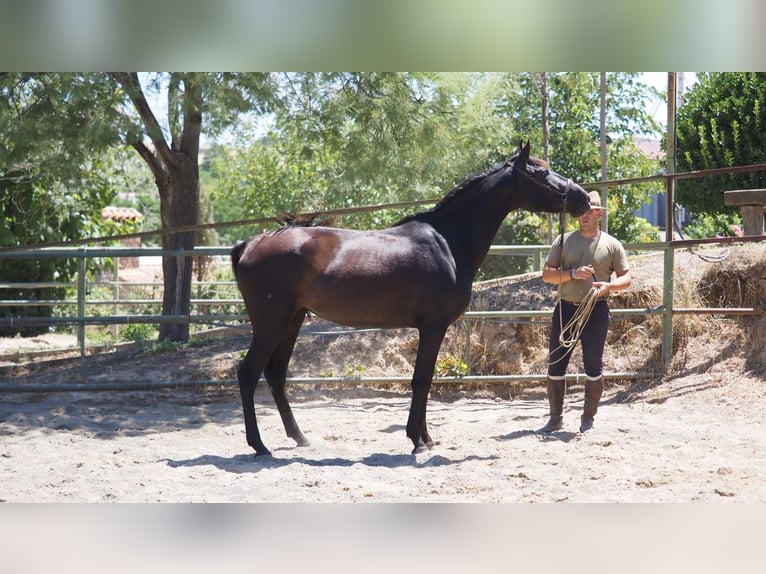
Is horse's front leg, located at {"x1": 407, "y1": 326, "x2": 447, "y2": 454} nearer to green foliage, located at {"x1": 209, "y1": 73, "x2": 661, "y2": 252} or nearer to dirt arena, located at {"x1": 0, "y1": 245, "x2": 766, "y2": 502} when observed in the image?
dirt arena, located at {"x1": 0, "y1": 245, "x2": 766, "y2": 502}

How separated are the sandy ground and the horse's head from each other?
5.16ft

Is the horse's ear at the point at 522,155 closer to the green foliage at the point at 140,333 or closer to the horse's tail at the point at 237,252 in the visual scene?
the horse's tail at the point at 237,252

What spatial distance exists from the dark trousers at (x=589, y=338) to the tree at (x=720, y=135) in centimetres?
456

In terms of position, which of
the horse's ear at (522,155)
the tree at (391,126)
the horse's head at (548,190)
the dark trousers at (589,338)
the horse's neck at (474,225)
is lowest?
the dark trousers at (589,338)

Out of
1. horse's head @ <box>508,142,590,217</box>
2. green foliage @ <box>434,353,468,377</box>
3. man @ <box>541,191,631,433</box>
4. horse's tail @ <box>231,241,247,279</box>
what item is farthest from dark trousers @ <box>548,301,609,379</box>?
horse's tail @ <box>231,241,247,279</box>

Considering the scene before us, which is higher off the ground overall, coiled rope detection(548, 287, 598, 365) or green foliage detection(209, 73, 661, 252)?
green foliage detection(209, 73, 661, 252)

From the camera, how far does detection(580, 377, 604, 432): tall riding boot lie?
228 inches

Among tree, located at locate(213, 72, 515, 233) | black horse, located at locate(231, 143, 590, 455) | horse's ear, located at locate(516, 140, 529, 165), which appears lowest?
black horse, located at locate(231, 143, 590, 455)

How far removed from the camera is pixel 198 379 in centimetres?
775

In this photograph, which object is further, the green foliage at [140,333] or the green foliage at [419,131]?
the green foliage at [140,333]

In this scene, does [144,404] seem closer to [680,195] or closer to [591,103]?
[680,195]

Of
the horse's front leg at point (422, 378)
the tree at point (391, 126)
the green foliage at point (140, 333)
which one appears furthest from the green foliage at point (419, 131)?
the green foliage at point (140, 333)

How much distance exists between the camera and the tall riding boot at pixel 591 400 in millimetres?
5785
